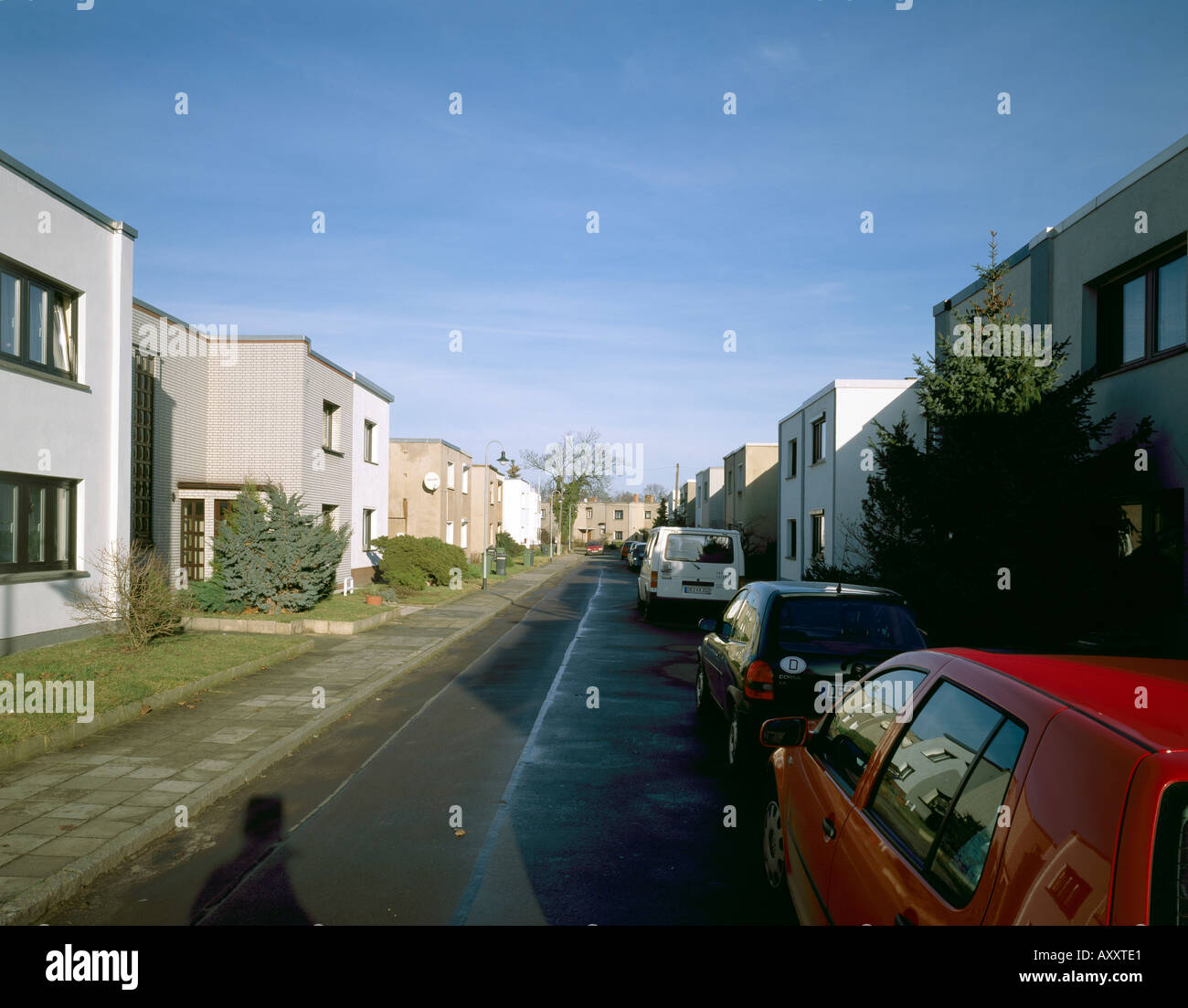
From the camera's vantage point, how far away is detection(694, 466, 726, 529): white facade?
53.1 metres

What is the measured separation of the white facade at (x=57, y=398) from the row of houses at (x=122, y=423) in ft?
0.08

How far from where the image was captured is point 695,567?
19.1 meters

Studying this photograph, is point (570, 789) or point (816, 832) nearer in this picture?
point (816, 832)

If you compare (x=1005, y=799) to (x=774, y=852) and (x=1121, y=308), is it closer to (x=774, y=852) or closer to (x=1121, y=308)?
(x=774, y=852)

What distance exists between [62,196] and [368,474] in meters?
15.0

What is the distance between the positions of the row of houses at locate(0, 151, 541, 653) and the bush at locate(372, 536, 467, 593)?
74 cm

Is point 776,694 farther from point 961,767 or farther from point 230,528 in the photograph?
point 230,528

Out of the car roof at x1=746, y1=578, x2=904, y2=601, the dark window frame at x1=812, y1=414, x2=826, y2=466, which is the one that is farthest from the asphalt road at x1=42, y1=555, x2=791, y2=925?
the dark window frame at x1=812, y1=414, x2=826, y2=466

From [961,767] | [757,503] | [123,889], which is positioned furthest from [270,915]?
[757,503]

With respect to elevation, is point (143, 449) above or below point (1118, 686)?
above

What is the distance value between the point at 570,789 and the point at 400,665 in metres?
6.53

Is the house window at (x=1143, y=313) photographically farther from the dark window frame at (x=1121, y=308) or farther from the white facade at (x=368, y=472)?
the white facade at (x=368, y=472)

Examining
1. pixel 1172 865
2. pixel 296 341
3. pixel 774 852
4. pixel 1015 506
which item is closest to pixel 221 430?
pixel 296 341
